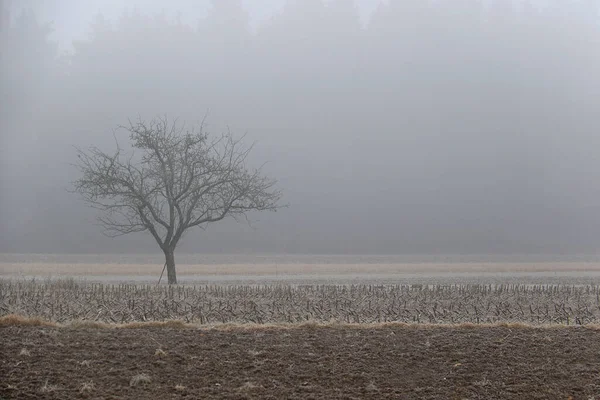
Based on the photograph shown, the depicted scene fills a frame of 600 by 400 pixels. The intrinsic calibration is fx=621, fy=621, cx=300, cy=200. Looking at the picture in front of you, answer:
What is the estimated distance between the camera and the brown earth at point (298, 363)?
25.0 ft

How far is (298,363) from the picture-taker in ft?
28.2

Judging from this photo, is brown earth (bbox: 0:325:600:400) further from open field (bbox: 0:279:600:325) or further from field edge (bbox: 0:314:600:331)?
open field (bbox: 0:279:600:325)

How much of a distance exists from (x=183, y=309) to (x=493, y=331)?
6671mm

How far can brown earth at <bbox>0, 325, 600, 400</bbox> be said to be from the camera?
762 centimetres

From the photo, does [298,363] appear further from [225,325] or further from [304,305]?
[304,305]

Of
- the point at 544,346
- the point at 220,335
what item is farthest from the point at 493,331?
the point at 220,335

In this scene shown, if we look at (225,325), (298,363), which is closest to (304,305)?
(225,325)

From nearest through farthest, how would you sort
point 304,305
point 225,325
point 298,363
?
1. point 298,363
2. point 225,325
3. point 304,305

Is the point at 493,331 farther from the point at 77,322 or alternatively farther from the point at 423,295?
the point at 77,322

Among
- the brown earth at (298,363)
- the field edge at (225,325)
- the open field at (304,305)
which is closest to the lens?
the brown earth at (298,363)

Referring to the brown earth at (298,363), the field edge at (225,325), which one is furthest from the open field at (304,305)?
the brown earth at (298,363)

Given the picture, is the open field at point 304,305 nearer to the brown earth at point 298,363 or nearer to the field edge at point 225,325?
the field edge at point 225,325

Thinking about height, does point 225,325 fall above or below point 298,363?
above

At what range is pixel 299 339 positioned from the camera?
32.0 ft
